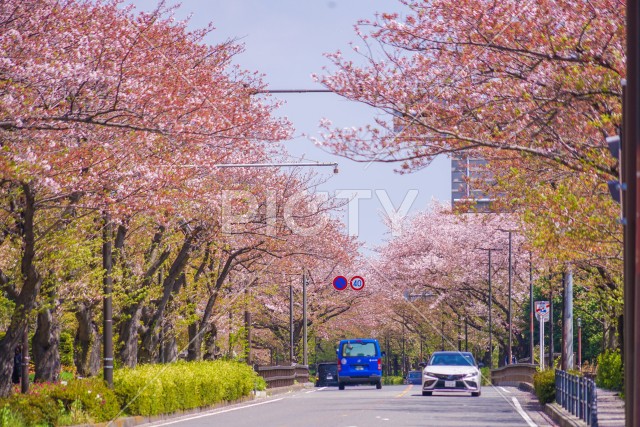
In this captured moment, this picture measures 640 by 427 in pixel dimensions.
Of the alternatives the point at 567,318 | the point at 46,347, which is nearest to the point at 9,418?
the point at 46,347

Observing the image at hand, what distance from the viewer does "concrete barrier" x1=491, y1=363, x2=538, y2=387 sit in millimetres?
43188

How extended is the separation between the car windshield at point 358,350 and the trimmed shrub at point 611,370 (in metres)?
14.7

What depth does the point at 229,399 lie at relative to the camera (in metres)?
31.8

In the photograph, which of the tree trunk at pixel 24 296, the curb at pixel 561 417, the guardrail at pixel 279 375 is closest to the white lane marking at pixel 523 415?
the curb at pixel 561 417

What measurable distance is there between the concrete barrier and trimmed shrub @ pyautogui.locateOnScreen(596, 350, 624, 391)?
16.8 ft

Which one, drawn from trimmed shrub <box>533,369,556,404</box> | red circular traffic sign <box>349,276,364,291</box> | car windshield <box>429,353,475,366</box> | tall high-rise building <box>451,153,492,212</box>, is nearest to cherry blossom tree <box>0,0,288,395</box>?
tall high-rise building <box>451,153,492,212</box>

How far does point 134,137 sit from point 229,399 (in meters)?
14.6

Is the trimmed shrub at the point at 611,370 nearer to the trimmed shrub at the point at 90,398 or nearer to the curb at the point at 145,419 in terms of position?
the curb at the point at 145,419

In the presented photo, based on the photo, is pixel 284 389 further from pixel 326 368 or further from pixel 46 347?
pixel 326 368

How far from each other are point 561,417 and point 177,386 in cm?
913

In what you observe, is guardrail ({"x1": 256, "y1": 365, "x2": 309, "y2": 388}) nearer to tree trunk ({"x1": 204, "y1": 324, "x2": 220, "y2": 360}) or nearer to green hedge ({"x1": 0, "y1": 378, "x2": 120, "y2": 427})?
tree trunk ({"x1": 204, "y1": 324, "x2": 220, "y2": 360})

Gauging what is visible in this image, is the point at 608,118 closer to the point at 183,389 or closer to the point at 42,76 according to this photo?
the point at 42,76

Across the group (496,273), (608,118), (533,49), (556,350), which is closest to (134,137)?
(533,49)

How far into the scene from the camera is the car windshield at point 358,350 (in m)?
48.1
